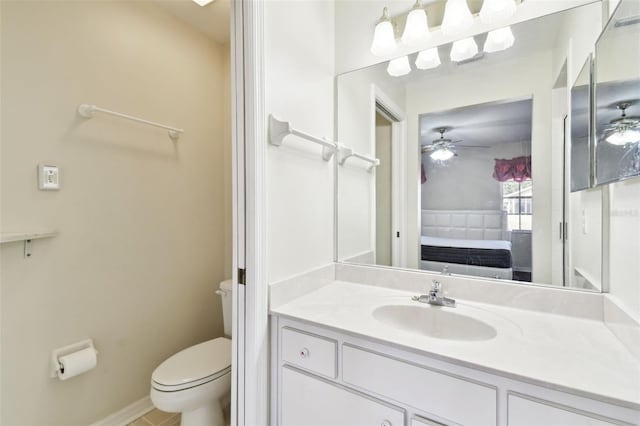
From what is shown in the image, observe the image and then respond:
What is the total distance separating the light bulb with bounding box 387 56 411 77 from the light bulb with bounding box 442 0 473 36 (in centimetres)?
21

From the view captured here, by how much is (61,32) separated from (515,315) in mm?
2410

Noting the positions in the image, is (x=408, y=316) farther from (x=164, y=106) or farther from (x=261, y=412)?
(x=164, y=106)

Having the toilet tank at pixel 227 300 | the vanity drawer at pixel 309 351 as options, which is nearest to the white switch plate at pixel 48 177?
the toilet tank at pixel 227 300

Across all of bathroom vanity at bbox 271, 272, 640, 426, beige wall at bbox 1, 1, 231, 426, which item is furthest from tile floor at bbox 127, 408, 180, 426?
bathroom vanity at bbox 271, 272, 640, 426

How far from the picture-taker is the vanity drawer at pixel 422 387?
30.2 inches

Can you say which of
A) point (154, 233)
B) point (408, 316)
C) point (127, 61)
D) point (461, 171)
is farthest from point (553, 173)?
point (127, 61)

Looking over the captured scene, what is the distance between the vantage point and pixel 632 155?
76cm

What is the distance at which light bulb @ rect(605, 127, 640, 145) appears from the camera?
0.75 m

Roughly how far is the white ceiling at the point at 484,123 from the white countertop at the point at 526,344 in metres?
0.72

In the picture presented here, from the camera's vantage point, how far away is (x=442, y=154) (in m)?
1.40

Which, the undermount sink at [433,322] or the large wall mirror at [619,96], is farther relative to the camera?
the undermount sink at [433,322]

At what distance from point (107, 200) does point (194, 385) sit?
3.60ft

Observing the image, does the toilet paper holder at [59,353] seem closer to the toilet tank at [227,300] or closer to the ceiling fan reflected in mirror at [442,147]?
the toilet tank at [227,300]

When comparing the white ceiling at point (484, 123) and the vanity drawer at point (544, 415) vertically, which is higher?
the white ceiling at point (484, 123)
